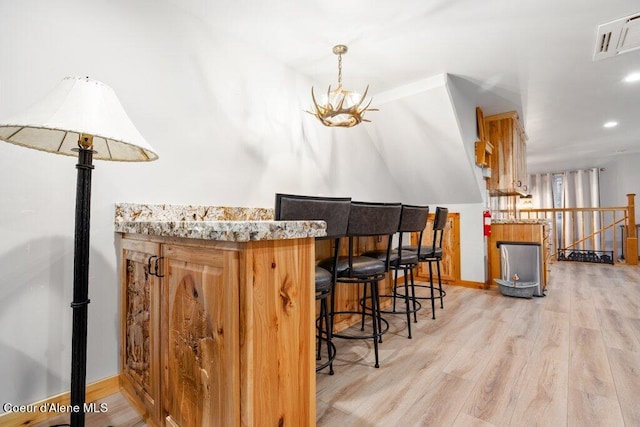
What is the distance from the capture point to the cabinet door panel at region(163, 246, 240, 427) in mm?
889

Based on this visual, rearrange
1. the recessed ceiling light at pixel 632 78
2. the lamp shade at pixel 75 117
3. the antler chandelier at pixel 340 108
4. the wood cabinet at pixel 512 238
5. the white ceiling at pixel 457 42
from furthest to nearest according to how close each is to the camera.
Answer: the wood cabinet at pixel 512 238
the recessed ceiling light at pixel 632 78
the antler chandelier at pixel 340 108
the white ceiling at pixel 457 42
the lamp shade at pixel 75 117

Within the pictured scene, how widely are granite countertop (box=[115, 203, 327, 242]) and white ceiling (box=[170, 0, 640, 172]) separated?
1491mm

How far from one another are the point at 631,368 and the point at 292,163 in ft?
9.55

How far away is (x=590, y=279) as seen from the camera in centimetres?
465

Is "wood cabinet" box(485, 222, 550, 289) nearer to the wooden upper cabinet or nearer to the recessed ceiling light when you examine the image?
the wooden upper cabinet

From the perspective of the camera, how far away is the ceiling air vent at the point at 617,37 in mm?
2326

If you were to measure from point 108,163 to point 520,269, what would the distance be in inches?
172

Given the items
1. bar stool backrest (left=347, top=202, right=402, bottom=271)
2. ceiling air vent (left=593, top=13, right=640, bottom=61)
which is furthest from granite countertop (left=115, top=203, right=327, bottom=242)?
ceiling air vent (left=593, top=13, right=640, bottom=61)

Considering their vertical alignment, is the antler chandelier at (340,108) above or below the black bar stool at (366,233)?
above

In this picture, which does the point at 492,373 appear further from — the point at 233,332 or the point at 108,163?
the point at 108,163

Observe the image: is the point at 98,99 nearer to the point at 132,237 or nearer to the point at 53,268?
the point at 132,237

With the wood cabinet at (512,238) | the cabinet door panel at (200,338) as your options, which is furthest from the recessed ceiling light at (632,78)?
the cabinet door panel at (200,338)

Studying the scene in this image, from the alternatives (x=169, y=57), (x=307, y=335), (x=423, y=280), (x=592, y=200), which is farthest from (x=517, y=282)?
(x=592, y=200)

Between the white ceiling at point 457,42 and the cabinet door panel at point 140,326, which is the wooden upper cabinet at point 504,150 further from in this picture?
the cabinet door panel at point 140,326
